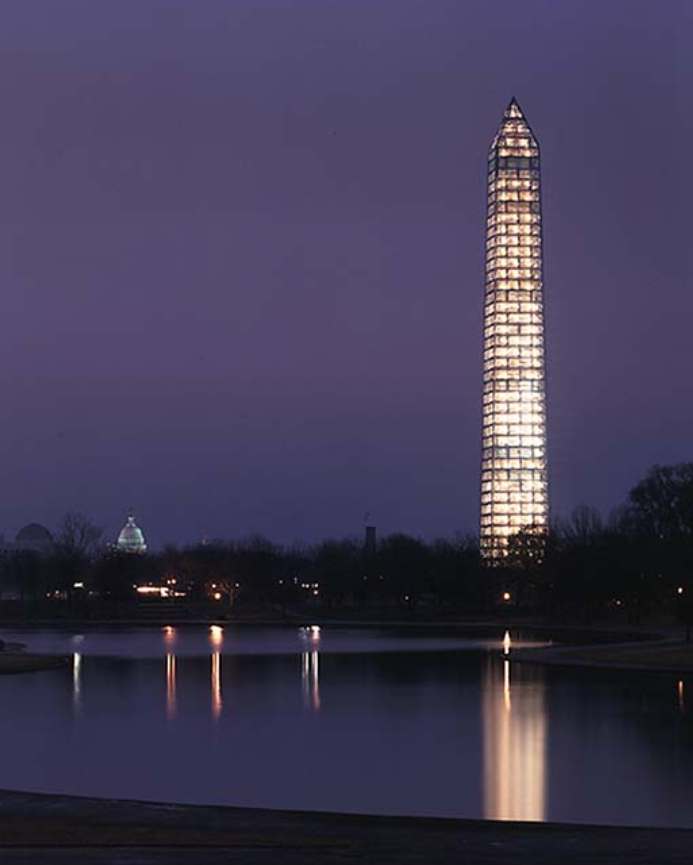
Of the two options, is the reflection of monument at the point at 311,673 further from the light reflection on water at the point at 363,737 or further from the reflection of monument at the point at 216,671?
the reflection of monument at the point at 216,671

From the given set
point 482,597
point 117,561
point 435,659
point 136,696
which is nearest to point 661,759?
point 136,696

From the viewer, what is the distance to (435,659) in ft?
234

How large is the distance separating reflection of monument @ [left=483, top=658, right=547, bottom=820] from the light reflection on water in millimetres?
59

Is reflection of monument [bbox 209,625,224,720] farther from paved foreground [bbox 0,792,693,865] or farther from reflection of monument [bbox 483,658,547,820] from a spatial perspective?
paved foreground [bbox 0,792,693,865]

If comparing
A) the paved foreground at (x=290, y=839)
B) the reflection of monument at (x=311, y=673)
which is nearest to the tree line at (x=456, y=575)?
the reflection of monument at (x=311, y=673)

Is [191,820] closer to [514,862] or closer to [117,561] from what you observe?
[514,862]

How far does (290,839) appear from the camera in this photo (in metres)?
22.9

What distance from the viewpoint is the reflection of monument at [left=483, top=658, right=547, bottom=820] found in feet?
94.4

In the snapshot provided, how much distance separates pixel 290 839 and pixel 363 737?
16.8 meters

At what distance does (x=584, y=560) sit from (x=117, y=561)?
60.0 metres

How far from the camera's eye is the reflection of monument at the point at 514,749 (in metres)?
28.8

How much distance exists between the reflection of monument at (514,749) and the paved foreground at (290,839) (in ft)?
11.9

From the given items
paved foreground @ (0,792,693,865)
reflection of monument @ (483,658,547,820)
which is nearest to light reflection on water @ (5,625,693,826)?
reflection of monument @ (483,658,547,820)

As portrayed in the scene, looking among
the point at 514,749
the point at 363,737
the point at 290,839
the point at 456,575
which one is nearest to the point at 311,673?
the point at 363,737
